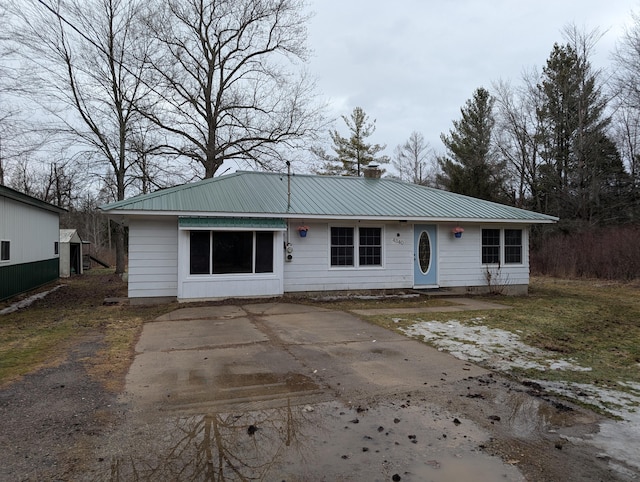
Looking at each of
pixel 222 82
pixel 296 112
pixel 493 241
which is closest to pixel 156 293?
pixel 493 241

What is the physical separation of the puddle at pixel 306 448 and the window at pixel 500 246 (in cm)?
1045

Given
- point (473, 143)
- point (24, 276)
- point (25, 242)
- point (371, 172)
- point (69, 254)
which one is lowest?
point (24, 276)

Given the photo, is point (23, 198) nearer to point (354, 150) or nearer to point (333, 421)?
point (333, 421)

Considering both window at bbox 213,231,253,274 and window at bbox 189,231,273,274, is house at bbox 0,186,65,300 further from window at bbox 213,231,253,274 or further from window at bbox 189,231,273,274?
window at bbox 213,231,253,274

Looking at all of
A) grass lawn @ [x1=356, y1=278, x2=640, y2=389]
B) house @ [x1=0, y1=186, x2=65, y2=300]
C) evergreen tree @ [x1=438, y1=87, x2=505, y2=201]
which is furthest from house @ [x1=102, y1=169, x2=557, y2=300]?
evergreen tree @ [x1=438, y1=87, x2=505, y2=201]

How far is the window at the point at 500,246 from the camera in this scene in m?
13.5

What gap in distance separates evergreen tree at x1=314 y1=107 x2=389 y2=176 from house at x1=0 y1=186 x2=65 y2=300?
72.9ft

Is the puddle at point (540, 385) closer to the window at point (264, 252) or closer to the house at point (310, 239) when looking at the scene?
the house at point (310, 239)

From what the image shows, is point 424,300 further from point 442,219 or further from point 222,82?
point 222,82

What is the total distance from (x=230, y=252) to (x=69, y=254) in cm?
1471

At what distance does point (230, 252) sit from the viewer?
1100 centimetres

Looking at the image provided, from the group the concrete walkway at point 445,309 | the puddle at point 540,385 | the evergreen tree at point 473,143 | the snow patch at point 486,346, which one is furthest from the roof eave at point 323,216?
the evergreen tree at point 473,143

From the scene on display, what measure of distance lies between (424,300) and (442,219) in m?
2.46

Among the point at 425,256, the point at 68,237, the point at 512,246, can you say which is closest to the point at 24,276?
the point at 68,237
